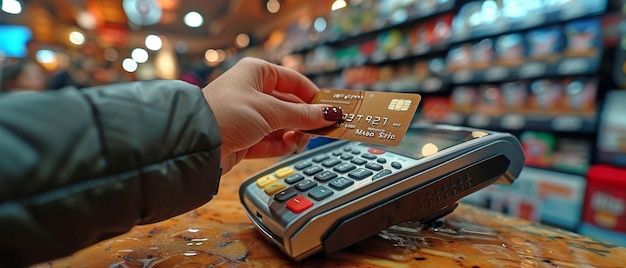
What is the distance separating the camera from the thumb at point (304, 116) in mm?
463

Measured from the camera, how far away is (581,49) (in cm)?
134

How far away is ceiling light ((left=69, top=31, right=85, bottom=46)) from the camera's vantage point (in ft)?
19.4

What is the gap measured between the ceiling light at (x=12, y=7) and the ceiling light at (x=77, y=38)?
5.75 feet

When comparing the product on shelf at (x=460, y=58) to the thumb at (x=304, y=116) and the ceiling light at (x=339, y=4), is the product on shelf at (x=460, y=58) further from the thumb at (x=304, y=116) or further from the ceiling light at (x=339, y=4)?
the thumb at (x=304, y=116)

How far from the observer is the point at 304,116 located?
0.48m

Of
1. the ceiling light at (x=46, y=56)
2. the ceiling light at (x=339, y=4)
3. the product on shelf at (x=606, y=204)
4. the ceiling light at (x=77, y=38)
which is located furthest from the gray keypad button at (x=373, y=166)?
the ceiling light at (x=77, y=38)

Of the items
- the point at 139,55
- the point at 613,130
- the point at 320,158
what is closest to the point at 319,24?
the point at 613,130

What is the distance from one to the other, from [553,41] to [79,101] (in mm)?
1786

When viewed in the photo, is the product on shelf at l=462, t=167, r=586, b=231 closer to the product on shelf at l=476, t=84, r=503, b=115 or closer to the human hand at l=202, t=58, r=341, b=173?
the product on shelf at l=476, t=84, r=503, b=115

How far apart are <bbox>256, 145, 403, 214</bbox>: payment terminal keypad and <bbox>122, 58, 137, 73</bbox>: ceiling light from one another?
966 cm

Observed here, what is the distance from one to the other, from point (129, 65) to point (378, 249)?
10099 mm

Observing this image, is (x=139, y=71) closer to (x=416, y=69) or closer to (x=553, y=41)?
(x=416, y=69)

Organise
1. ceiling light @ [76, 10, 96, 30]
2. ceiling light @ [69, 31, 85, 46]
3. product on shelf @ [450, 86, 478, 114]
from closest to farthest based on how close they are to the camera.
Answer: product on shelf @ [450, 86, 478, 114] < ceiling light @ [76, 10, 96, 30] < ceiling light @ [69, 31, 85, 46]

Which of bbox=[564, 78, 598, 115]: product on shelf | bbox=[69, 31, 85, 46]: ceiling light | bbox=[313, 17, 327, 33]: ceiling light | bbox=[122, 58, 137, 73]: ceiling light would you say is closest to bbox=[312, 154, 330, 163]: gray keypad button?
bbox=[564, 78, 598, 115]: product on shelf
